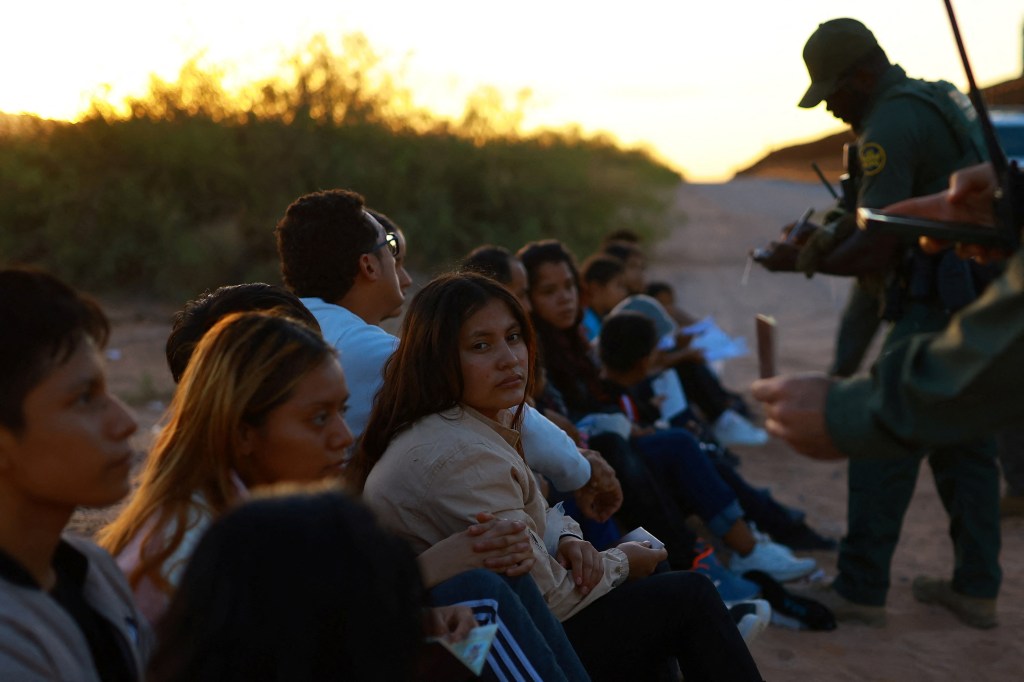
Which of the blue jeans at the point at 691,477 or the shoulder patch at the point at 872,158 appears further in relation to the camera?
the blue jeans at the point at 691,477

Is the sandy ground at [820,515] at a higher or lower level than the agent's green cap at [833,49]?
lower

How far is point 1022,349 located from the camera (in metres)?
1.91

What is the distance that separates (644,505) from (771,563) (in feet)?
3.14

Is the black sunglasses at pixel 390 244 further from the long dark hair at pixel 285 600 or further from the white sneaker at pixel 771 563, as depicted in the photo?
the long dark hair at pixel 285 600

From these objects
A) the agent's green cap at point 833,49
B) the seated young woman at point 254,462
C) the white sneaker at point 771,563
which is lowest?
the white sneaker at point 771,563

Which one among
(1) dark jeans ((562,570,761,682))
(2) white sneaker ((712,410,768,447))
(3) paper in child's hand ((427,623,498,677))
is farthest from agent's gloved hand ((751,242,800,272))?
(2) white sneaker ((712,410,768,447))

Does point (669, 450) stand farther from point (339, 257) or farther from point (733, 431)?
point (733, 431)

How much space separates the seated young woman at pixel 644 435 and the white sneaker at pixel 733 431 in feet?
6.97

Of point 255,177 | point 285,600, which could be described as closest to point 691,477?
point 285,600

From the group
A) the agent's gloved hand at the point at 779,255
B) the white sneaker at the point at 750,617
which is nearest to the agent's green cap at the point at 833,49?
the agent's gloved hand at the point at 779,255

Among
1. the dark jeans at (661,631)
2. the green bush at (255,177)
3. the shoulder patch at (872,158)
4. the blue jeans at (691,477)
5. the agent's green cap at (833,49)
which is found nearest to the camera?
the dark jeans at (661,631)

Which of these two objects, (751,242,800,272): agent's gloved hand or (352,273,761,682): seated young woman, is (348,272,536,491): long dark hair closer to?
(352,273,761,682): seated young woman

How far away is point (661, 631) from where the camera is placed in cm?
288

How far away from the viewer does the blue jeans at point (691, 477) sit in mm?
4652
